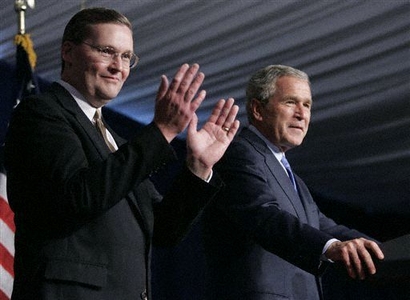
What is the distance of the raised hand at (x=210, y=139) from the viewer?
1892mm

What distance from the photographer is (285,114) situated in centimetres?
290

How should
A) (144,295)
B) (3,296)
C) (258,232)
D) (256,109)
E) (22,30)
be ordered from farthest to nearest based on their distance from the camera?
(22,30) < (3,296) < (256,109) < (258,232) < (144,295)

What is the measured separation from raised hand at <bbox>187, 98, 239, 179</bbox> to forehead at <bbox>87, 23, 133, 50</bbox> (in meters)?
0.25

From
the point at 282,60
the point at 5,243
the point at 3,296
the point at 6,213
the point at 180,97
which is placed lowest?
the point at 3,296

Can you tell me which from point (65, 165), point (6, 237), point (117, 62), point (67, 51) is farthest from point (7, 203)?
point (65, 165)

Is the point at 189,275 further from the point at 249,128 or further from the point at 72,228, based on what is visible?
the point at 72,228

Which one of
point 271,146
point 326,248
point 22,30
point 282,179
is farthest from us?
point 22,30

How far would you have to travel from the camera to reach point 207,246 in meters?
2.72

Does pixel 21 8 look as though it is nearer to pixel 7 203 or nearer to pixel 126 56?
pixel 7 203

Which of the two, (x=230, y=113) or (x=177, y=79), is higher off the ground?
(x=177, y=79)

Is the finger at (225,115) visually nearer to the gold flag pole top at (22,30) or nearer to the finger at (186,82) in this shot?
the finger at (186,82)

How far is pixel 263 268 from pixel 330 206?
422 cm

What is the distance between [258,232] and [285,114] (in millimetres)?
600

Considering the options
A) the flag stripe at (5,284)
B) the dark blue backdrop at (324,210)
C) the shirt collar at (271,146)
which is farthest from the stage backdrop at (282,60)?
the shirt collar at (271,146)
